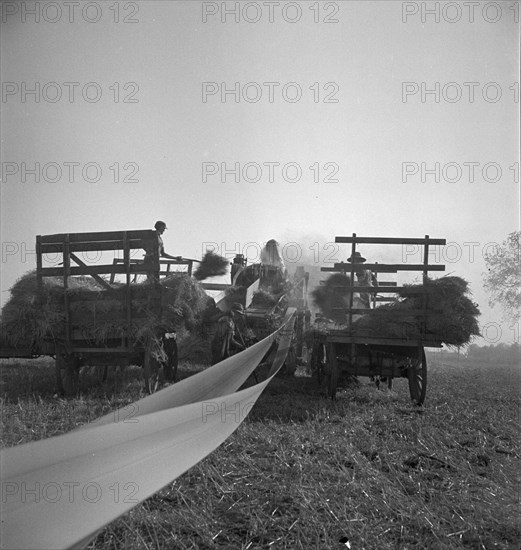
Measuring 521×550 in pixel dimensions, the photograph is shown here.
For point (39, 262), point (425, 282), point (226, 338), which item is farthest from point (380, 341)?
point (39, 262)

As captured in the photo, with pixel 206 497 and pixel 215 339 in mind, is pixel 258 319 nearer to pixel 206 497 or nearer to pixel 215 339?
pixel 215 339

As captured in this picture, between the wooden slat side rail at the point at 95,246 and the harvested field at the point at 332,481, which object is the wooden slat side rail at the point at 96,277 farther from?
the harvested field at the point at 332,481

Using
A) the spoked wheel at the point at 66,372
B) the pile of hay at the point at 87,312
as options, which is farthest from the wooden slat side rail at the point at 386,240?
the spoked wheel at the point at 66,372

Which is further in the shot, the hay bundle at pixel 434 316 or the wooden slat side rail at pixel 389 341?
the wooden slat side rail at pixel 389 341

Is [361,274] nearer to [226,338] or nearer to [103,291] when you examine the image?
[226,338]

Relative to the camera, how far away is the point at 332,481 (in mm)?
3998

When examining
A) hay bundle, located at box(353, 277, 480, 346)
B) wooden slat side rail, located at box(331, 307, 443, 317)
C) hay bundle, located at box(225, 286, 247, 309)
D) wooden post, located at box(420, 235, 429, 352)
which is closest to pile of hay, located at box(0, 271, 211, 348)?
hay bundle, located at box(225, 286, 247, 309)

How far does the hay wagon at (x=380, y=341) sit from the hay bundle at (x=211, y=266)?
108 inches

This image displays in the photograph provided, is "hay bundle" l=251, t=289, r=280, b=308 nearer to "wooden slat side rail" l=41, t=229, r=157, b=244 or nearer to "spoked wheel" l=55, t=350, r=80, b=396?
"wooden slat side rail" l=41, t=229, r=157, b=244

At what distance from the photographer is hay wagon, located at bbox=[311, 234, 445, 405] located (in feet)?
26.8

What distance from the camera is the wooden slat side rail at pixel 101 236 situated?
7.70m

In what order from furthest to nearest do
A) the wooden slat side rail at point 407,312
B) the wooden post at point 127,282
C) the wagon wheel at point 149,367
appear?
the wooden slat side rail at point 407,312 → the wagon wheel at point 149,367 → the wooden post at point 127,282

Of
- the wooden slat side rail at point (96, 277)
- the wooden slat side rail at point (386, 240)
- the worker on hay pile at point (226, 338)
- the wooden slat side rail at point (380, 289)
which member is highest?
the wooden slat side rail at point (386, 240)

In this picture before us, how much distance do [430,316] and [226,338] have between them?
11.5ft
